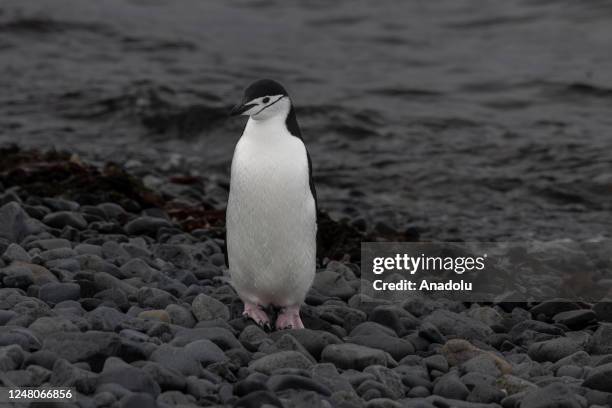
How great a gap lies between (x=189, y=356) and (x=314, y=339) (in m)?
0.94

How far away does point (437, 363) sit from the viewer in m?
5.95

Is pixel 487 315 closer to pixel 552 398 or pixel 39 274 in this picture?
pixel 552 398

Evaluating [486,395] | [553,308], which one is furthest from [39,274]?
[553,308]

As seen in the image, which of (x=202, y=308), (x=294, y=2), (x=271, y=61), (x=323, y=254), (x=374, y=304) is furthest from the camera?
(x=294, y=2)

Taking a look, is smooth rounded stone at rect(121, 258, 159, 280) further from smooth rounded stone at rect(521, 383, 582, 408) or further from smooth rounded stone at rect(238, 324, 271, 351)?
smooth rounded stone at rect(521, 383, 582, 408)

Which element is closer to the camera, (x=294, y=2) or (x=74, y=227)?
(x=74, y=227)

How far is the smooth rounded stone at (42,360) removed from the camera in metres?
5.08

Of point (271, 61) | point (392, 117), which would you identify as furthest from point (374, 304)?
point (271, 61)

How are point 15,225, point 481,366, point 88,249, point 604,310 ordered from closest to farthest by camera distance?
point 481,366
point 604,310
point 88,249
point 15,225

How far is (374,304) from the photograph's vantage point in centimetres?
730

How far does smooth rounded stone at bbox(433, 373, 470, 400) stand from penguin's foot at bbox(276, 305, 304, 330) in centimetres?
129

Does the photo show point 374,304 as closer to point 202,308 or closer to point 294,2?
point 202,308

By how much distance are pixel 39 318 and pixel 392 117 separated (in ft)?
37.0

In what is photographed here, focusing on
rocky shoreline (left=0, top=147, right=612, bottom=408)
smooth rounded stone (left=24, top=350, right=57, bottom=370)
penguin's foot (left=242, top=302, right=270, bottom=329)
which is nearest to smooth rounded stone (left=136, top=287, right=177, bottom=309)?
rocky shoreline (left=0, top=147, right=612, bottom=408)
